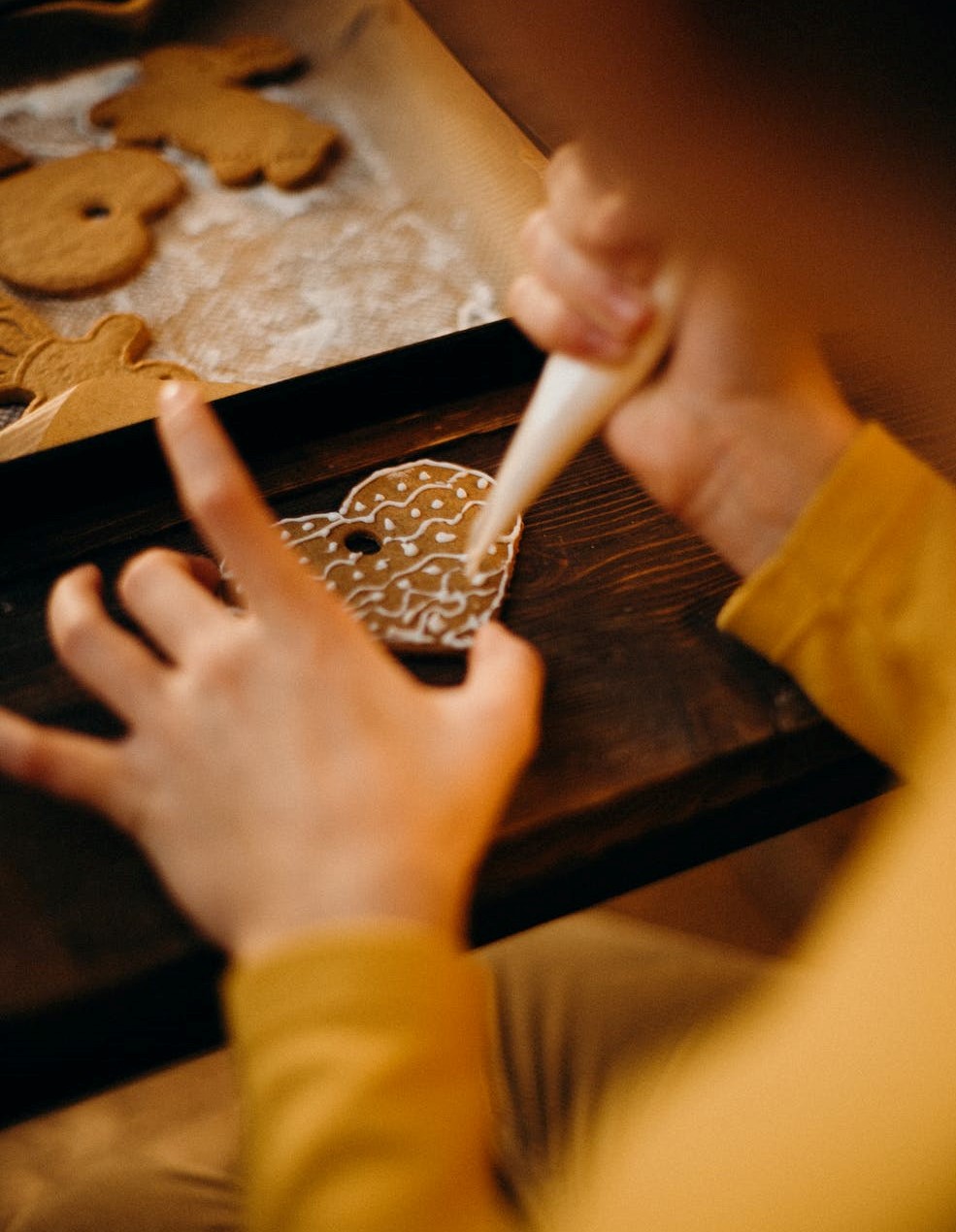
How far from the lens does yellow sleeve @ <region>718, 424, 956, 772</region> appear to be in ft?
1.60

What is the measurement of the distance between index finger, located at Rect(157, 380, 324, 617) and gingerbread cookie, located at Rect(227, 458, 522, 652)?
111 mm

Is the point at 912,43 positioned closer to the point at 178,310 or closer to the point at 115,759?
the point at 115,759

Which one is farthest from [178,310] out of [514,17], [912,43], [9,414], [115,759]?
[912,43]

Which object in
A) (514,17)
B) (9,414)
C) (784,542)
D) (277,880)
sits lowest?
(9,414)

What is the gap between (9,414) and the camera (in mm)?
753

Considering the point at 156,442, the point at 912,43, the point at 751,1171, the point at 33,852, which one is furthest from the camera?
the point at 156,442

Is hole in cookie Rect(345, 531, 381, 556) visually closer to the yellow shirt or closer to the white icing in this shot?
the white icing

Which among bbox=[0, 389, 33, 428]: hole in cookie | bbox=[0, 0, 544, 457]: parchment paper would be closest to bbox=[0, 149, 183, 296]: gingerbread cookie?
bbox=[0, 0, 544, 457]: parchment paper

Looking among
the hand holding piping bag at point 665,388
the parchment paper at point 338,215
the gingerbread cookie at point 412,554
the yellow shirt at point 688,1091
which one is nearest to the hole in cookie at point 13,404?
the parchment paper at point 338,215

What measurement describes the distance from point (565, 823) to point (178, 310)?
64 cm

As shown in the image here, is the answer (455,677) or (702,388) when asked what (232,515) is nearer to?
→ (455,677)

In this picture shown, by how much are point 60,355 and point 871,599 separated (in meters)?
0.66

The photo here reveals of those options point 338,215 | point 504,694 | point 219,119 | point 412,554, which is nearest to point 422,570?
point 412,554

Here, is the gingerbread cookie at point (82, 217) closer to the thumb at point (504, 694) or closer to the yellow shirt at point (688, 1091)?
the thumb at point (504, 694)
